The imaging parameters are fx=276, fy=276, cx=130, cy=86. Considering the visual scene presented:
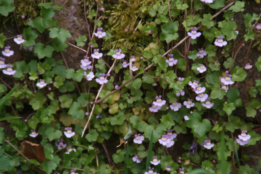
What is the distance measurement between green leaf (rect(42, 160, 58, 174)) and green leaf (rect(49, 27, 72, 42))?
94 cm

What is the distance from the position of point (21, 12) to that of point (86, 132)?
1146 millimetres

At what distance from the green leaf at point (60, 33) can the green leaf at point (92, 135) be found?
0.79 m

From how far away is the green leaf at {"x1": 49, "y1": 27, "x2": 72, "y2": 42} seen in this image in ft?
7.05

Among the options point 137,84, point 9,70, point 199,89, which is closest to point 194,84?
point 199,89

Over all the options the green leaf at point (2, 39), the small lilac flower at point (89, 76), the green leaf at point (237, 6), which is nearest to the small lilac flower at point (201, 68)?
the green leaf at point (237, 6)

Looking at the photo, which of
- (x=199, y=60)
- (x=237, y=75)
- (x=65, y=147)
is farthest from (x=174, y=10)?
(x=65, y=147)

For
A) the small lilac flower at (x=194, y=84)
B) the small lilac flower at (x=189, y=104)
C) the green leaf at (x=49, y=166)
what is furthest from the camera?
the small lilac flower at (x=189, y=104)

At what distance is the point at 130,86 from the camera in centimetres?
227

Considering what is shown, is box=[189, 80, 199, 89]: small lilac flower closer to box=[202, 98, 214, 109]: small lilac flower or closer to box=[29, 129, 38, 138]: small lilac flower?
box=[202, 98, 214, 109]: small lilac flower

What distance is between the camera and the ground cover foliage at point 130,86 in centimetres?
216

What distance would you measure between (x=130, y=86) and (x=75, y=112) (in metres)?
0.49

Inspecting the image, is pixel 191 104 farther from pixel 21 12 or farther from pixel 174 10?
pixel 21 12

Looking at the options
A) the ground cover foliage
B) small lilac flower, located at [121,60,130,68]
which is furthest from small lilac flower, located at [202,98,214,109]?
small lilac flower, located at [121,60,130,68]

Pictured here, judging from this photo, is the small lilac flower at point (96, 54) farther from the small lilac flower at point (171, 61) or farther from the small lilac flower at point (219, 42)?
the small lilac flower at point (219, 42)
